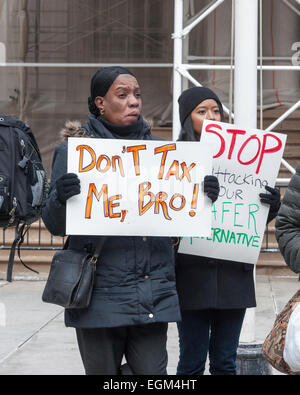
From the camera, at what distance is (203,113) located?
4168 millimetres

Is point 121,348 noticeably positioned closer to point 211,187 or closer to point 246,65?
point 211,187

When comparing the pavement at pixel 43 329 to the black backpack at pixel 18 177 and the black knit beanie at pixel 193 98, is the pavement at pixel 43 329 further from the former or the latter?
the black knit beanie at pixel 193 98

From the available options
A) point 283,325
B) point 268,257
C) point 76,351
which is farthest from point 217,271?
point 268,257

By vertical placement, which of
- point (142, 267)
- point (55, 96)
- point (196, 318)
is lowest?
point (196, 318)

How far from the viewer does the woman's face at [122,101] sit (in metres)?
3.57

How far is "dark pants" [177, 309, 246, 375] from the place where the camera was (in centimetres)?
423

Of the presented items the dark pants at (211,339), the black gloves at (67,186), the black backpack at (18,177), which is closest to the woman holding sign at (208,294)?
the dark pants at (211,339)

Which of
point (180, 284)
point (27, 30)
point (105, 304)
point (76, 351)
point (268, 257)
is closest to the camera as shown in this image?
point (105, 304)

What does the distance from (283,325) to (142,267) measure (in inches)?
27.9

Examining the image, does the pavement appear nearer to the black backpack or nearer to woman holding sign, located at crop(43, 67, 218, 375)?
the black backpack

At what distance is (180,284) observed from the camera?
4.17 m

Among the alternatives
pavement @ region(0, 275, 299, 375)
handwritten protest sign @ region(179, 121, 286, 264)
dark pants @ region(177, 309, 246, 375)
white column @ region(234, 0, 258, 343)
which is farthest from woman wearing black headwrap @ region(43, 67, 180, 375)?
pavement @ region(0, 275, 299, 375)

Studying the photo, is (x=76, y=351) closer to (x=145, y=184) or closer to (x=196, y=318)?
(x=196, y=318)

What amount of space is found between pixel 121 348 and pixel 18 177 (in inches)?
43.8
